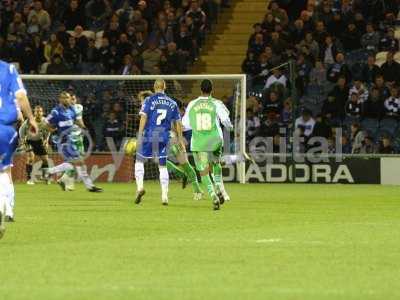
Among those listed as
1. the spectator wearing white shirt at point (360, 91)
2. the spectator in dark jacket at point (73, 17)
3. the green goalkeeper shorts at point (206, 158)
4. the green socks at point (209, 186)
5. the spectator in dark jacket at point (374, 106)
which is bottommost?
the green socks at point (209, 186)

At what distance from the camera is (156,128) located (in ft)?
65.7

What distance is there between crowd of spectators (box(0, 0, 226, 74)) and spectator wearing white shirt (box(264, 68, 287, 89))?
2.67 m

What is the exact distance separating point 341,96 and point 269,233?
1510 cm

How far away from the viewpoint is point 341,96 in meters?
29.2

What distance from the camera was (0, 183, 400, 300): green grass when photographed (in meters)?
9.46

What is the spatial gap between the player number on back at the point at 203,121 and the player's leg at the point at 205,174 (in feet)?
1.41

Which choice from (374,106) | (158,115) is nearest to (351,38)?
(374,106)

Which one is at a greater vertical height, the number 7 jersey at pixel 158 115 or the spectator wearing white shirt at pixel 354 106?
the spectator wearing white shirt at pixel 354 106

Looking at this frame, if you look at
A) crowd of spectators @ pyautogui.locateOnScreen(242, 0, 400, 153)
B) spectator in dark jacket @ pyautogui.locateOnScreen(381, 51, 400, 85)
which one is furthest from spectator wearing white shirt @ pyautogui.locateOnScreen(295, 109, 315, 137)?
spectator in dark jacket @ pyautogui.locateOnScreen(381, 51, 400, 85)

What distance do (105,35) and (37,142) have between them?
603 cm

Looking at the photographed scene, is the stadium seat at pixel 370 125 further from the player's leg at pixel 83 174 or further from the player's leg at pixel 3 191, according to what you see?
the player's leg at pixel 3 191

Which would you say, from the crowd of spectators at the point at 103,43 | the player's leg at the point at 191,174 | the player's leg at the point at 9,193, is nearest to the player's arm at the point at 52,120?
the player's leg at the point at 191,174

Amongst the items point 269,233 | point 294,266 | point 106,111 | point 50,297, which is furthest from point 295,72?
point 50,297

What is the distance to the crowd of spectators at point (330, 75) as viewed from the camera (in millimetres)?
28750
